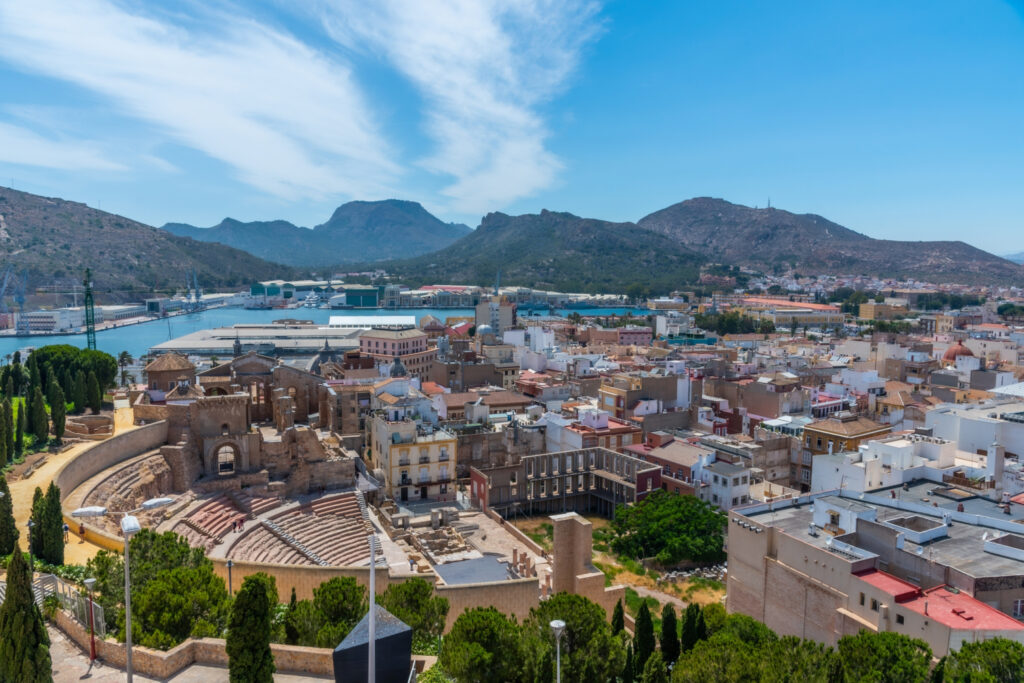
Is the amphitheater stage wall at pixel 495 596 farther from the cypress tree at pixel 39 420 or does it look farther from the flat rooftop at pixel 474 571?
the cypress tree at pixel 39 420

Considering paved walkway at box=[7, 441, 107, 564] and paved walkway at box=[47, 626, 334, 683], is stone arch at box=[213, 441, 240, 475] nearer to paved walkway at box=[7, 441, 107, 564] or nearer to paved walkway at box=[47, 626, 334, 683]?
paved walkway at box=[7, 441, 107, 564]

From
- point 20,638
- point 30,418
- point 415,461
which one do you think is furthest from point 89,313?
point 20,638

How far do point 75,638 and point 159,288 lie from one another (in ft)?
539

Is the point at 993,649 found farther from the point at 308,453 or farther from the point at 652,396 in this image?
the point at 652,396

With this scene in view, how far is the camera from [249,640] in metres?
11.3

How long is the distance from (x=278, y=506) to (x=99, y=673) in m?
15.5

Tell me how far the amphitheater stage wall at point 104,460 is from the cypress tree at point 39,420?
376 cm

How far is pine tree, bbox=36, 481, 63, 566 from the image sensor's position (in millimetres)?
17625

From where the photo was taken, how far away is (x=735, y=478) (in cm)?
3288

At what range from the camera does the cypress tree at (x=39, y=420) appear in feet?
94.5

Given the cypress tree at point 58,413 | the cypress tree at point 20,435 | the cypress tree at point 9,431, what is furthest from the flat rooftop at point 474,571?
the cypress tree at point 20,435

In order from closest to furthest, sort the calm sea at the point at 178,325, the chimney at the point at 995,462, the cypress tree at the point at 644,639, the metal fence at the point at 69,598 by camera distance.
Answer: the metal fence at the point at 69,598 < the cypress tree at the point at 644,639 < the chimney at the point at 995,462 < the calm sea at the point at 178,325

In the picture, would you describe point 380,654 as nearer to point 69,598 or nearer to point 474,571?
point 69,598

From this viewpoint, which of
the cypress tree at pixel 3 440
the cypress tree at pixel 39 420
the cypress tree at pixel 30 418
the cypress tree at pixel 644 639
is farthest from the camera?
the cypress tree at pixel 30 418
